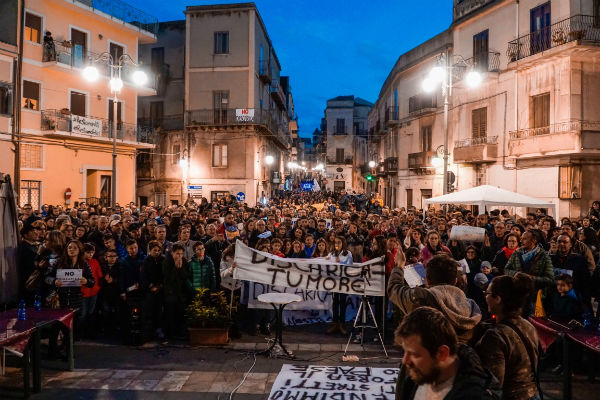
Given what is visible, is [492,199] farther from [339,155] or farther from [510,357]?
[339,155]

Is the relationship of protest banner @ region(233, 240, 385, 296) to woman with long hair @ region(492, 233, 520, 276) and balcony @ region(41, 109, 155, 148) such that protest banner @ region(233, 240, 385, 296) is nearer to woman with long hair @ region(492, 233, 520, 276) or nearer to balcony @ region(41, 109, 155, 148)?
woman with long hair @ region(492, 233, 520, 276)

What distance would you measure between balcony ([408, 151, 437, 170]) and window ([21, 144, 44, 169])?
70.6 ft

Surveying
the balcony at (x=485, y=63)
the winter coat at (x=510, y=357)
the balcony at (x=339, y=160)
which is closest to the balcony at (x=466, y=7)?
the balcony at (x=485, y=63)

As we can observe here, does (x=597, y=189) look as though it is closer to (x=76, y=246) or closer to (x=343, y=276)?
(x=343, y=276)

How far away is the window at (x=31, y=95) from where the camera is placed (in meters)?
22.7

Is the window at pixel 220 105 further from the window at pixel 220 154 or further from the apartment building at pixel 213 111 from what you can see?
the window at pixel 220 154

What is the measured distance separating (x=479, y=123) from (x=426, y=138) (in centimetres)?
579

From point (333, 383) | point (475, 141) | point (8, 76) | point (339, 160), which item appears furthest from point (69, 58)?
point (339, 160)

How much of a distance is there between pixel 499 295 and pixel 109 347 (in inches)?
269

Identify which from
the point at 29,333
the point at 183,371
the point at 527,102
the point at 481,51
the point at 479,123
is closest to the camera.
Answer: the point at 29,333

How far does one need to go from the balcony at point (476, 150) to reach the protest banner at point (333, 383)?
64.9ft

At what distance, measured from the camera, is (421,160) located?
31.0 m

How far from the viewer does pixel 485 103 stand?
2545 cm

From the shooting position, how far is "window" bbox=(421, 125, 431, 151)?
3134 cm
